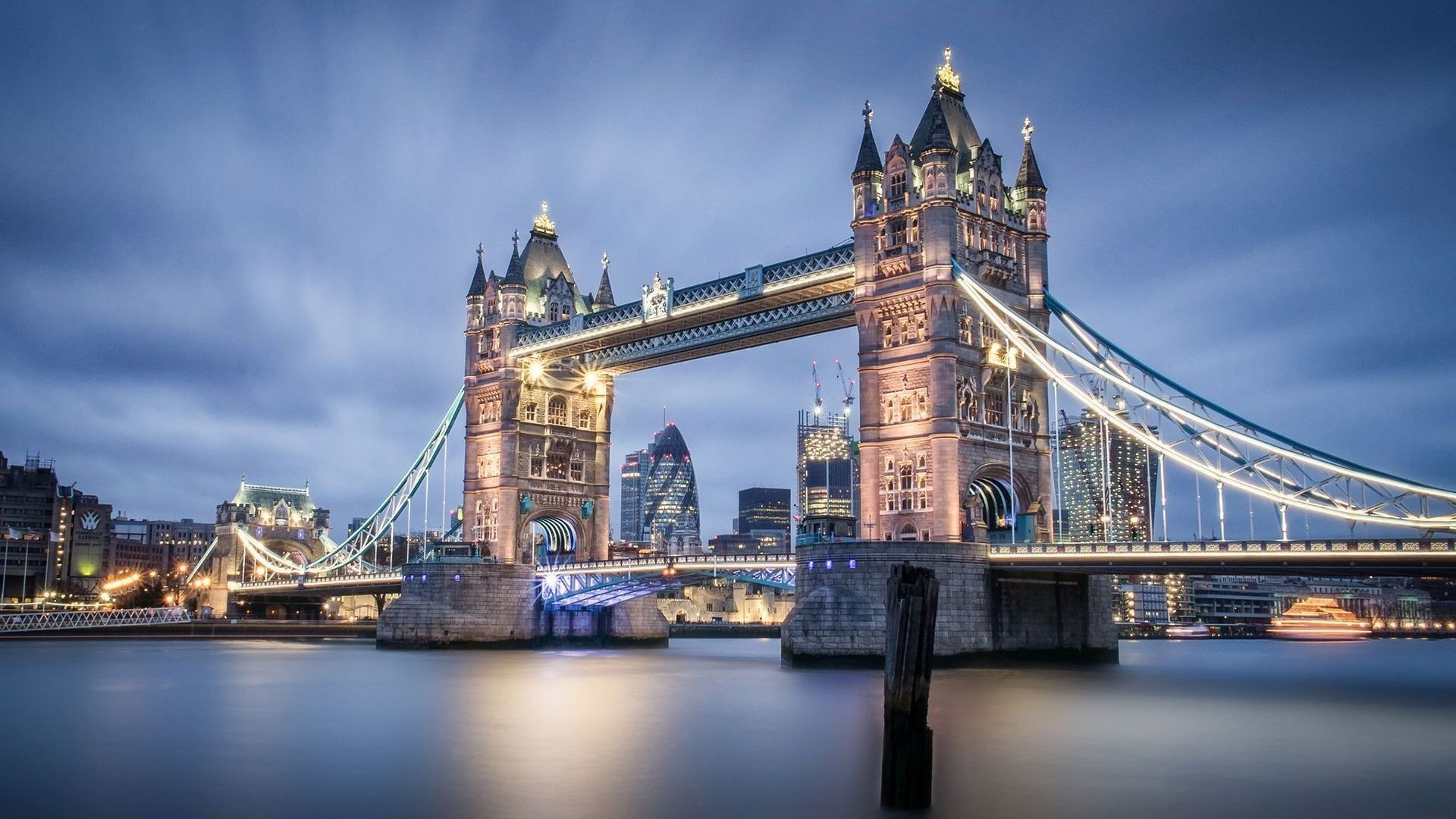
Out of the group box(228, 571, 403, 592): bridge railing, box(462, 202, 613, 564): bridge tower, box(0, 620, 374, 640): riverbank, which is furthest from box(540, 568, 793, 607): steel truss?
box(0, 620, 374, 640): riverbank

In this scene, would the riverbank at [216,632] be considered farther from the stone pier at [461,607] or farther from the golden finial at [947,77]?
the golden finial at [947,77]

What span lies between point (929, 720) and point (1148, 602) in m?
138

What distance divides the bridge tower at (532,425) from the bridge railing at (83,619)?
29.2 meters

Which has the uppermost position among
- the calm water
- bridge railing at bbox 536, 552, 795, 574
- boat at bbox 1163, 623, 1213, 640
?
bridge railing at bbox 536, 552, 795, 574

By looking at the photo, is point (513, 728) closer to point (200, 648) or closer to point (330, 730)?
point (330, 730)

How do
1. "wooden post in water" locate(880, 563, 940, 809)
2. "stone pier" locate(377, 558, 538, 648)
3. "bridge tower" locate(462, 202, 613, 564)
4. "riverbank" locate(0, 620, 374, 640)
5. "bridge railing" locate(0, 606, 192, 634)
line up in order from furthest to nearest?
"riverbank" locate(0, 620, 374, 640)
"bridge railing" locate(0, 606, 192, 634)
"bridge tower" locate(462, 202, 613, 564)
"stone pier" locate(377, 558, 538, 648)
"wooden post in water" locate(880, 563, 940, 809)

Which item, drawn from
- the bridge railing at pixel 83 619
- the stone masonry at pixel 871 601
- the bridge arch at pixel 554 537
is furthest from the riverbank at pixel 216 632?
the stone masonry at pixel 871 601

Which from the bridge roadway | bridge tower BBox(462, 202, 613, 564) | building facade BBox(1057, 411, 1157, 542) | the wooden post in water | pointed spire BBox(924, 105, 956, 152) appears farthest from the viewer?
building facade BBox(1057, 411, 1157, 542)

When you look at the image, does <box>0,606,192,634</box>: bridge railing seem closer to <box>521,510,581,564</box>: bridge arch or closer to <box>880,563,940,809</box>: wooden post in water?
<box>521,510,581,564</box>: bridge arch

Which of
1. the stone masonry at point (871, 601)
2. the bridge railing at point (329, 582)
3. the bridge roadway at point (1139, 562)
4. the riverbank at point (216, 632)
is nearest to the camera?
the bridge roadway at point (1139, 562)

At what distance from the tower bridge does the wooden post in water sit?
22476mm

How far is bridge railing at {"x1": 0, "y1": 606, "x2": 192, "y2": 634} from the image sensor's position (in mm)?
81000

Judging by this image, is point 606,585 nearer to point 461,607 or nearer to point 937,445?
point 461,607

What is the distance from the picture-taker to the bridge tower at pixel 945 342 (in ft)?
171
